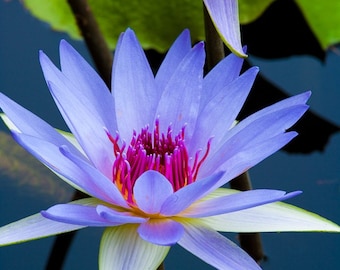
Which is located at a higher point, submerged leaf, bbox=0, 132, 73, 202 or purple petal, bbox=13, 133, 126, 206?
purple petal, bbox=13, 133, 126, 206

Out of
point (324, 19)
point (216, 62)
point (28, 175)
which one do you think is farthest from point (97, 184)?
point (324, 19)

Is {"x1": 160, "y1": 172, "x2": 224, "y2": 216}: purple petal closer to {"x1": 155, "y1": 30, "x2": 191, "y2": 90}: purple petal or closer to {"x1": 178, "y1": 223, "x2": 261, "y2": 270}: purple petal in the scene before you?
{"x1": 178, "y1": 223, "x2": 261, "y2": 270}: purple petal

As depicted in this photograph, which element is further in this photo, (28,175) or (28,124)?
(28,175)

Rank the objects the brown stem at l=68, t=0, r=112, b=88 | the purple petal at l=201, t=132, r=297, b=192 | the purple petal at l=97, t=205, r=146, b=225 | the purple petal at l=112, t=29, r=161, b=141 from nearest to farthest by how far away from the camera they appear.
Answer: the purple petal at l=97, t=205, r=146, b=225, the purple petal at l=201, t=132, r=297, b=192, the purple petal at l=112, t=29, r=161, b=141, the brown stem at l=68, t=0, r=112, b=88

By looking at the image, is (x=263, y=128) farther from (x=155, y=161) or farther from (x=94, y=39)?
(x=94, y=39)

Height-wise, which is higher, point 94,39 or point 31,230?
point 94,39

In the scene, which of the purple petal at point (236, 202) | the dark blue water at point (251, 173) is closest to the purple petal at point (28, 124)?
the purple petal at point (236, 202)

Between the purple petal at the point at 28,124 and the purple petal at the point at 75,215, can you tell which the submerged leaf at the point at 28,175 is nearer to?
the purple petal at the point at 28,124

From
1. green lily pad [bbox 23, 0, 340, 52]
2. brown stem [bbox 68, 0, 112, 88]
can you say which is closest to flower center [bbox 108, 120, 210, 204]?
brown stem [bbox 68, 0, 112, 88]
